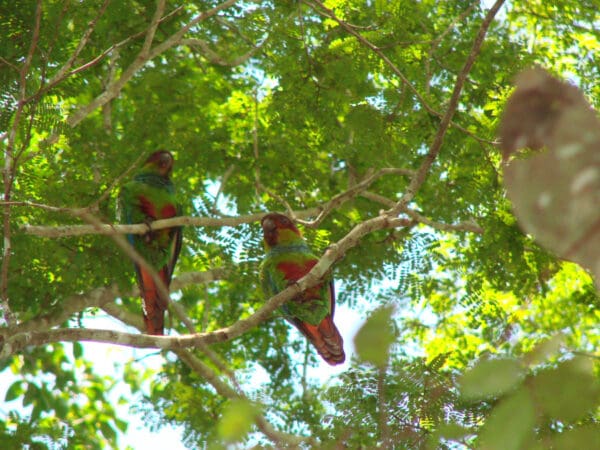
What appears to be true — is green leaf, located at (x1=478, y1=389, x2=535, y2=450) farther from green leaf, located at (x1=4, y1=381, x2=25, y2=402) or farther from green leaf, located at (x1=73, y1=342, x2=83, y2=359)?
green leaf, located at (x1=4, y1=381, x2=25, y2=402)

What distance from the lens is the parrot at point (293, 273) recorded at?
169 inches

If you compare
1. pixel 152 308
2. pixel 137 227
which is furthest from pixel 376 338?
pixel 152 308

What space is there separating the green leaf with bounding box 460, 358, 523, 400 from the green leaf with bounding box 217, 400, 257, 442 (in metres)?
0.37

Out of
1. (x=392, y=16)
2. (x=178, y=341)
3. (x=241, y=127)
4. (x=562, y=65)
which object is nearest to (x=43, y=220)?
(x=241, y=127)

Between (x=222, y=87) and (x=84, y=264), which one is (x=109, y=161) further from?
(x=222, y=87)

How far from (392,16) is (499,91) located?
1027 mm

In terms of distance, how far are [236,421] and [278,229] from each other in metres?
3.19

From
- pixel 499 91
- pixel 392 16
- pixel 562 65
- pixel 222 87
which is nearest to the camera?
pixel 392 16

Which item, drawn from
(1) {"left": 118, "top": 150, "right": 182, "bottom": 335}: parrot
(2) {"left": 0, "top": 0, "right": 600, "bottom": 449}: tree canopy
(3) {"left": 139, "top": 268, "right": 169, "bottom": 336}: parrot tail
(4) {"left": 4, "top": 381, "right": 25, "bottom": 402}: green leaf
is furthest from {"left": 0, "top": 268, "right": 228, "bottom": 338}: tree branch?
(4) {"left": 4, "top": 381, "right": 25, "bottom": 402}: green leaf

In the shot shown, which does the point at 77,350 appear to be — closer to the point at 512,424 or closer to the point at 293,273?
the point at 293,273

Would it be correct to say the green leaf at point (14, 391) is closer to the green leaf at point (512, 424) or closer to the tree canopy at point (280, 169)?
the tree canopy at point (280, 169)

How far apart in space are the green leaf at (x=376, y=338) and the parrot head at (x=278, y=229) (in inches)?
118

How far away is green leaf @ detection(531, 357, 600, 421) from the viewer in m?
1.11

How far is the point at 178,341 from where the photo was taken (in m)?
2.77
